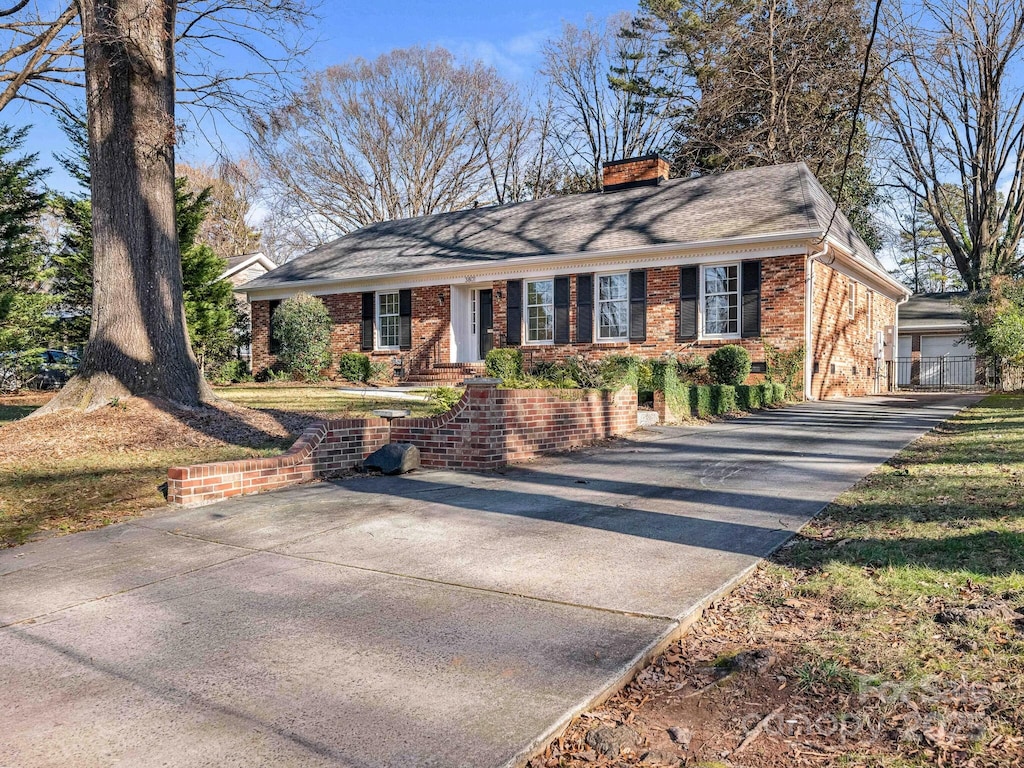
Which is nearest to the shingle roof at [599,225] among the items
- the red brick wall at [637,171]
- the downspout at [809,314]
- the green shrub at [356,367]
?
the red brick wall at [637,171]

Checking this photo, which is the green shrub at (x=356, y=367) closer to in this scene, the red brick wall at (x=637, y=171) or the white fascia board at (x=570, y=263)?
the white fascia board at (x=570, y=263)

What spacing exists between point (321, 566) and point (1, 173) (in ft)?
51.5

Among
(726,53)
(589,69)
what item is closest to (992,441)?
(726,53)

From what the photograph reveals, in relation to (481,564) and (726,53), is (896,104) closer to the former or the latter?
(726,53)

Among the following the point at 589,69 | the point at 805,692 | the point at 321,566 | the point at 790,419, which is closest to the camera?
the point at 805,692

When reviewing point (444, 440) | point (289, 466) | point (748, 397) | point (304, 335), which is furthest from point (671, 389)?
point (304, 335)

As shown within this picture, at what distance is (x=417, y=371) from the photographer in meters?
20.1

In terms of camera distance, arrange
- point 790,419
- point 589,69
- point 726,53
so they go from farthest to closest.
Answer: point 589,69 < point 726,53 < point 790,419

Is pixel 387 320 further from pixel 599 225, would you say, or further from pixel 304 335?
pixel 599 225

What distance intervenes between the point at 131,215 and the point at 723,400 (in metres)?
9.14

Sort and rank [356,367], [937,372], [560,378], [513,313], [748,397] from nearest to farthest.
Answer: [560,378] → [748,397] → [513,313] → [356,367] → [937,372]

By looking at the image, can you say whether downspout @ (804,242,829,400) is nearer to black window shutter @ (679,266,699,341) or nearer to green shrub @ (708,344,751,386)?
green shrub @ (708,344,751,386)

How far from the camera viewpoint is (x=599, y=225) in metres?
18.6

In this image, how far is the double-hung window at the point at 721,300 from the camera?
16.2 m
